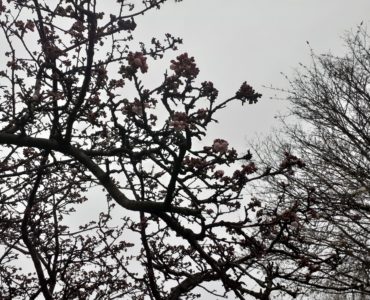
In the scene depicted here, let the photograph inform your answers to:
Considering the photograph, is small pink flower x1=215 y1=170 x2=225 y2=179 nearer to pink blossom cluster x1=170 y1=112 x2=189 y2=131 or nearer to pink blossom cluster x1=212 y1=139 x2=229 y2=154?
pink blossom cluster x1=212 y1=139 x2=229 y2=154

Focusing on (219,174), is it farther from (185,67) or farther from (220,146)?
(185,67)

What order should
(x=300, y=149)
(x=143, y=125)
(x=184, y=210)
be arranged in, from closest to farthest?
(x=143, y=125), (x=184, y=210), (x=300, y=149)

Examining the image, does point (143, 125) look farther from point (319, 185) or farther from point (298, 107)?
point (298, 107)

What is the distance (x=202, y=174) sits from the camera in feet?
10.1

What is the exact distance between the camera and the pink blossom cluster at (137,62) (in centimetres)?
255

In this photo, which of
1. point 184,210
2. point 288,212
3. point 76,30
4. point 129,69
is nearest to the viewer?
point 129,69

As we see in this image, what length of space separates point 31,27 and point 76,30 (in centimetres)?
78

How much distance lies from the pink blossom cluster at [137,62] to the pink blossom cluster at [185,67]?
0.85ft

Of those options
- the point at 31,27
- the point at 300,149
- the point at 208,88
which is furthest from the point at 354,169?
the point at 31,27

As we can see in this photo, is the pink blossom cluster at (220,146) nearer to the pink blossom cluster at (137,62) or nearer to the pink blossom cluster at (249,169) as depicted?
the pink blossom cluster at (249,169)

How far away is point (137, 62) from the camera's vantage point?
100 inches

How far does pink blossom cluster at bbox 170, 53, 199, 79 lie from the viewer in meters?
2.44

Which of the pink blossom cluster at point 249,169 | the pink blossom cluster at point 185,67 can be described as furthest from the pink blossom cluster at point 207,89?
the pink blossom cluster at point 249,169

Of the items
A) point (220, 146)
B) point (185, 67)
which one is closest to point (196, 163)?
point (220, 146)
